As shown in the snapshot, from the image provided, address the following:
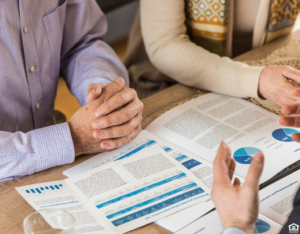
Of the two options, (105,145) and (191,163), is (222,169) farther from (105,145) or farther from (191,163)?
(105,145)

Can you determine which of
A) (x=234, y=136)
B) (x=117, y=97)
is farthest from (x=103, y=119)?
(x=234, y=136)

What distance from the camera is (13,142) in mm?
765

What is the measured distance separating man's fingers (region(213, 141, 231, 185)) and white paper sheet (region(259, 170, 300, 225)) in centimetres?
12

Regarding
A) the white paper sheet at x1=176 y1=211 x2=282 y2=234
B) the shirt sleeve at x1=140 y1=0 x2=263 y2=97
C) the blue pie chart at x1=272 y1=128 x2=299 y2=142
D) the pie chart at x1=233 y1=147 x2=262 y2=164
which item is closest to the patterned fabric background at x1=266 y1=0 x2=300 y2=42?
the shirt sleeve at x1=140 y1=0 x2=263 y2=97

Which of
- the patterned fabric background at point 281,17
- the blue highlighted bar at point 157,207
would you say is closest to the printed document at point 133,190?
the blue highlighted bar at point 157,207

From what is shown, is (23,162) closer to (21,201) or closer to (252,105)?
(21,201)

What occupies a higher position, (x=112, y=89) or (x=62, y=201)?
(x=112, y=89)

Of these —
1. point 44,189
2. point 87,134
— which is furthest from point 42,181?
point 87,134

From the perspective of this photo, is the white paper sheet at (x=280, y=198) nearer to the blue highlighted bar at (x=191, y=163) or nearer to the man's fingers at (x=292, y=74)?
the blue highlighted bar at (x=191, y=163)

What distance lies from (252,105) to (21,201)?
0.66 m

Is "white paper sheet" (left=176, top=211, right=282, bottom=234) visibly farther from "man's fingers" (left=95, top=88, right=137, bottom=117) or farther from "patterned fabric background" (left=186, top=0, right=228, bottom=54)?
"patterned fabric background" (left=186, top=0, right=228, bottom=54)

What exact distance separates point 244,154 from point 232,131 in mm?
96

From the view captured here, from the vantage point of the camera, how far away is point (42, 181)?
0.74 meters

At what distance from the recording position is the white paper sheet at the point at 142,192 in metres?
0.63
